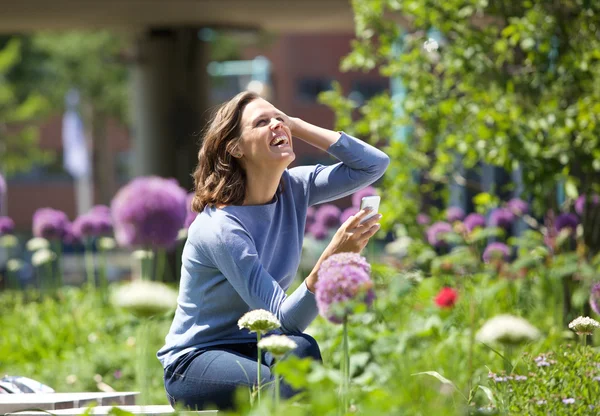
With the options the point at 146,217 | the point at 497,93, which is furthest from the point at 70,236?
the point at 497,93

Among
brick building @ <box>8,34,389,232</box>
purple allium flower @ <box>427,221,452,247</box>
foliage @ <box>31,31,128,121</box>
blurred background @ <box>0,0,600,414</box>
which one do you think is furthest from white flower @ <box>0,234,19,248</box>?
brick building @ <box>8,34,389,232</box>

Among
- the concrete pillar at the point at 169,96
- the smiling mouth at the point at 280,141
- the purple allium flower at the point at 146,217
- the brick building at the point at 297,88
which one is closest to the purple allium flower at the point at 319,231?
the purple allium flower at the point at 146,217

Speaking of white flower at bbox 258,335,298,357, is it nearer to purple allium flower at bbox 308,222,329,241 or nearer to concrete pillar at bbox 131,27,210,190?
purple allium flower at bbox 308,222,329,241

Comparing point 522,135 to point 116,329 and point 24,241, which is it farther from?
point 24,241

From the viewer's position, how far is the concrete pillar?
10.9 m

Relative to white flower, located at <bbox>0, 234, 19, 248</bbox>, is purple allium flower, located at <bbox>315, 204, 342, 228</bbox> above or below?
above

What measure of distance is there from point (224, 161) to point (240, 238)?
338mm

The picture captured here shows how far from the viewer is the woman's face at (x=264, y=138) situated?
2.63 metres

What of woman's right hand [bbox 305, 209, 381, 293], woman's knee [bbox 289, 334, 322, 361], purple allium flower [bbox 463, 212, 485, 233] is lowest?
purple allium flower [bbox 463, 212, 485, 233]

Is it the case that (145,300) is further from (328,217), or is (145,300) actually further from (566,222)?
(328,217)

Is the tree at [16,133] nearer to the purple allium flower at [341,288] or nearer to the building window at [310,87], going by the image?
the building window at [310,87]

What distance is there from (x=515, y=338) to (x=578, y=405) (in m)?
0.47

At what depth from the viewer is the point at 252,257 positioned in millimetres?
2426

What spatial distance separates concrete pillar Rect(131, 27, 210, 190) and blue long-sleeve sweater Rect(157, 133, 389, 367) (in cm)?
802
